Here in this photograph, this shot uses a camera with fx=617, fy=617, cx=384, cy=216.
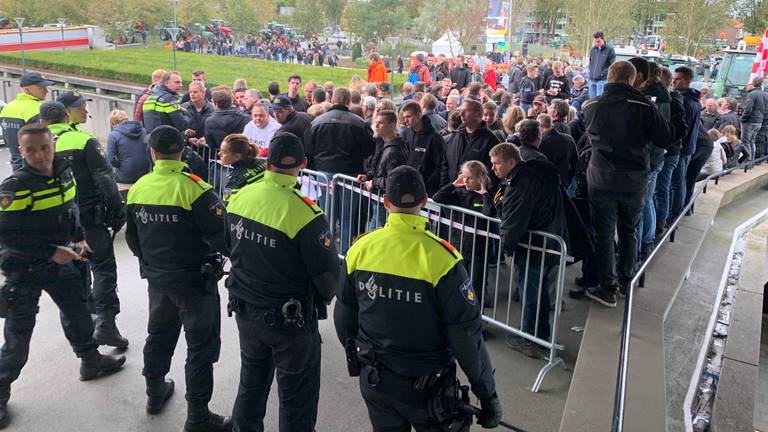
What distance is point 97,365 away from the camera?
4.93 m

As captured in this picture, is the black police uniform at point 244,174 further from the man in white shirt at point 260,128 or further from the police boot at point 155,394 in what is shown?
the man in white shirt at point 260,128

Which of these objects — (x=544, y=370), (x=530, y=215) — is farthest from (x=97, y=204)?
(x=544, y=370)

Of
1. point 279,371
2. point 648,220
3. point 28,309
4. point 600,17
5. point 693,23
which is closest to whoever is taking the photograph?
point 279,371

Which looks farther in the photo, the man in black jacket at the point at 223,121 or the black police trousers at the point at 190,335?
the man in black jacket at the point at 223,121

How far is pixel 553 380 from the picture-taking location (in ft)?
16.6

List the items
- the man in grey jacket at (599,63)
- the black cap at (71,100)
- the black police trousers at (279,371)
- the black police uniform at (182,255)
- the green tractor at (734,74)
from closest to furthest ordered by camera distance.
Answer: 1. the black police trousers at (279,371)
2. the black police uniform at (182,255)
3. the black cap at (71,100)
4. the man in grey jacket at (599,63)
5. the green tractor at (734,74)

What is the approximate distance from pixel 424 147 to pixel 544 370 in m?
2.69

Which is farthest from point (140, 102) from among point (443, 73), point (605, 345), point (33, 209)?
point (443, 73)

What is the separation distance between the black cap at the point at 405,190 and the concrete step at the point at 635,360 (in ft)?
6.88

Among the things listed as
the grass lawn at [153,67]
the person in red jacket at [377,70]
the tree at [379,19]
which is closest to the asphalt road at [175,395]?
the person in red jacket at [377,70]

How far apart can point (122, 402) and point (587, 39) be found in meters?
42.5

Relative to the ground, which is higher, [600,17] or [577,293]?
[600,17]

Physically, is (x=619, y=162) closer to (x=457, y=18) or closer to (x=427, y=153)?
(x=427, y=153)

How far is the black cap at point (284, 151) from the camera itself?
3.79m
